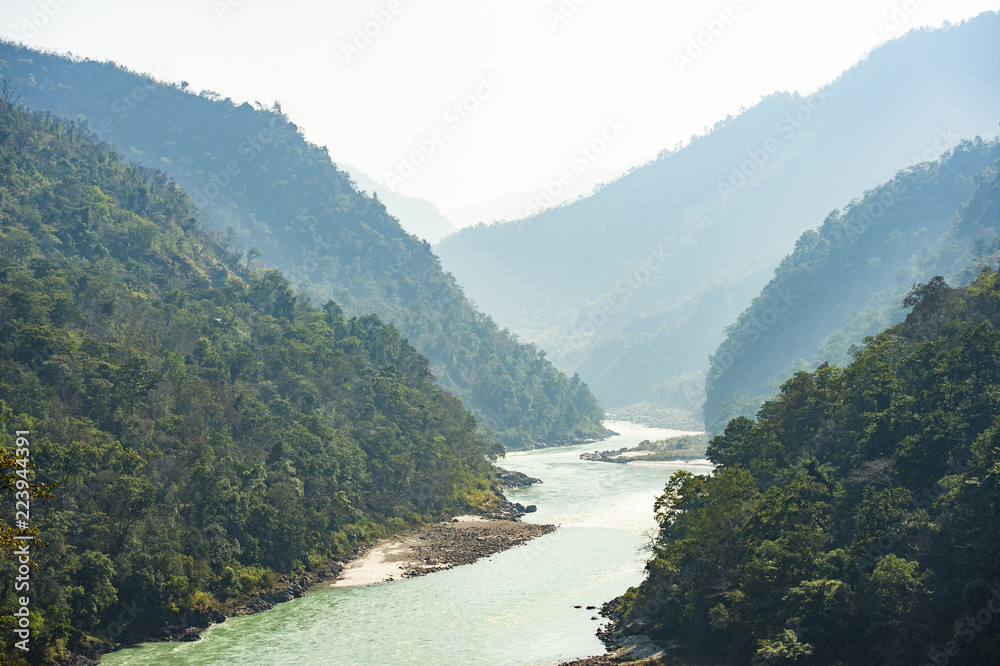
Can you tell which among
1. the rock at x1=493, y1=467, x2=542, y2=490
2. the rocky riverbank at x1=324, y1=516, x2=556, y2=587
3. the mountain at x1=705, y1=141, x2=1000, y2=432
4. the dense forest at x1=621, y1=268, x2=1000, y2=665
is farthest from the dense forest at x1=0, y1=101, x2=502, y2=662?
the mountain at x1=705, y1=141, x2=1000, y2=432

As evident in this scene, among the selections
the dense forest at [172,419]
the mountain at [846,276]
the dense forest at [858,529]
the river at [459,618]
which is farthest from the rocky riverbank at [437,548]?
the mountain at [846,276]

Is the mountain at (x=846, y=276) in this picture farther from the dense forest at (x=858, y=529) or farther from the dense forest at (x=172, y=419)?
the dense forest at (x=858, y=529)

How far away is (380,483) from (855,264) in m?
129

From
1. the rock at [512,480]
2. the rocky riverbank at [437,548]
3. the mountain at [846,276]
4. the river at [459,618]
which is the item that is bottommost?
the river at [459,618]

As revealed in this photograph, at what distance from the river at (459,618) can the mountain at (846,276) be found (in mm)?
89487

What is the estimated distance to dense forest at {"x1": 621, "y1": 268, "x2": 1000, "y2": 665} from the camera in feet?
95.2

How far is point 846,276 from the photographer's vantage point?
161 meters

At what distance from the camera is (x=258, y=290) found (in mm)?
106375

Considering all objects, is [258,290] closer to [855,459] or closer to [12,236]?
[12,236]

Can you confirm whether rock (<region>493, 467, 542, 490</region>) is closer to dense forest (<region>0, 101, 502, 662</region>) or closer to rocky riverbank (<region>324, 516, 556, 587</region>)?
dense forest (<region>0, 101, 502, 662</region>)

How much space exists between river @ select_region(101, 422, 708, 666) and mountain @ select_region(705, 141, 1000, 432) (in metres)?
89.5

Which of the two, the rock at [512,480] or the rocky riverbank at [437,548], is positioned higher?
the rock at [512,480]

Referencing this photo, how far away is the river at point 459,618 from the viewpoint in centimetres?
3644

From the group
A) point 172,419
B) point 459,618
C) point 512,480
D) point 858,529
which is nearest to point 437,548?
point 459,618
